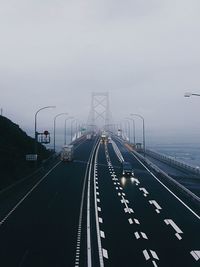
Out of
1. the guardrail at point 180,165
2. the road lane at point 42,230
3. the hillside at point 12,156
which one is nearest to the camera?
the road lane at point 42,230

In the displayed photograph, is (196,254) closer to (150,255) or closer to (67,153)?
(150,255)

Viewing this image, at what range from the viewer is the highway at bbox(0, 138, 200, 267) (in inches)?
723

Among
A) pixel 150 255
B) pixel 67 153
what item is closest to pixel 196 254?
pixel 150 255

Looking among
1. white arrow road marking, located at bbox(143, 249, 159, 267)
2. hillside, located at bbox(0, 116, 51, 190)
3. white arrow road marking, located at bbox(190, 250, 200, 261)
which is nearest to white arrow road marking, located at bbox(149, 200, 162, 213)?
white arrow road marking, located at bbox(190, 250, 200, 261)

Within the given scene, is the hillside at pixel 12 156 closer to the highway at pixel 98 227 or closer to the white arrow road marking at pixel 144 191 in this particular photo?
the highway at pixel 98 227

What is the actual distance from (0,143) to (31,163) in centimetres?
655

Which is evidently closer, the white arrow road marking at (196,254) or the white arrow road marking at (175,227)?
the white arrow road marking at (196,254)

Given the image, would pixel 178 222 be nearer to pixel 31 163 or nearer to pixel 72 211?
pixel 72 211

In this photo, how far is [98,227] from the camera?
24.6m

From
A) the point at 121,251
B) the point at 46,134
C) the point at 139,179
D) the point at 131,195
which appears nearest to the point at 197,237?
the point at 121,251

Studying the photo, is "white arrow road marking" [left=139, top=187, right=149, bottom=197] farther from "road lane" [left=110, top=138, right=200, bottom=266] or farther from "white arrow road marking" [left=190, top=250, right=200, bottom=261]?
"white arrow road marking" [left=190, top=250, right=200, bottom=261]

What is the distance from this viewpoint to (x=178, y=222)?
2652 centimetres

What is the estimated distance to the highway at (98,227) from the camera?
60.3ft

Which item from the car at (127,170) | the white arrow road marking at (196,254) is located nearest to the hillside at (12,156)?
the car at (127,170)
